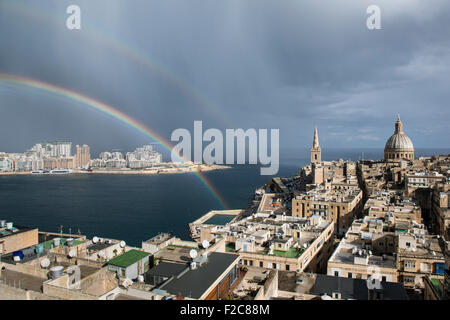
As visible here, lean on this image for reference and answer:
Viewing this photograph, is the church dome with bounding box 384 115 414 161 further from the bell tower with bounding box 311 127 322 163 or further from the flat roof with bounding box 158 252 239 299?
the flat roof with bounding box 158 252 239 299

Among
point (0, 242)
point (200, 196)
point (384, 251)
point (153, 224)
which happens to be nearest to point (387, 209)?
point (384, 251)

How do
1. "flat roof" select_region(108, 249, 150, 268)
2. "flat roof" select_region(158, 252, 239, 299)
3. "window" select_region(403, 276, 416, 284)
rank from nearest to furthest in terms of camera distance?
1. "flat roof" select_region(158, 252, 239, 299)
2. "flat roof" select_region(108, 249, 150, 268)
3. "window" select_region(403, 276, 416, 284)

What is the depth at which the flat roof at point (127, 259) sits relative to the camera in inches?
504

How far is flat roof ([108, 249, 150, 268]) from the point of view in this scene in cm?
1280

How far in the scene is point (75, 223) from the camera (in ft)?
158

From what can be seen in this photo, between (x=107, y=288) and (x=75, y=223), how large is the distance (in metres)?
42.0

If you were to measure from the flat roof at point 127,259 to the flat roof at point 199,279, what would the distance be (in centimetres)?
331

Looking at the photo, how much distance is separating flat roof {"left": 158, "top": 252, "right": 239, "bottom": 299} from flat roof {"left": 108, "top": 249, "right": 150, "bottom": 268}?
10.9ft

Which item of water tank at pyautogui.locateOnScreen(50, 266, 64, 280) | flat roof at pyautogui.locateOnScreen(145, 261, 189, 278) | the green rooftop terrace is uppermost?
water tank at pyautogui.locateOnScreen(50, 266, 64, 280)

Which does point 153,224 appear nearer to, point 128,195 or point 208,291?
point 128,195

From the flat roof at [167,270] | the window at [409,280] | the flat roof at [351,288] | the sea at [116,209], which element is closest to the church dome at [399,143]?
the sea at [116,209]

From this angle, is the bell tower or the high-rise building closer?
the bell tower

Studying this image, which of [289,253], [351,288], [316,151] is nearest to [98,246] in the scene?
[289,253]

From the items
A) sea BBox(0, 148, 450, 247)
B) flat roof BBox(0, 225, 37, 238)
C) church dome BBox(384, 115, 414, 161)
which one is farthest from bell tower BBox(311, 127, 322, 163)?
flat roof BBox(0, 225, 37, 238)
